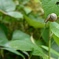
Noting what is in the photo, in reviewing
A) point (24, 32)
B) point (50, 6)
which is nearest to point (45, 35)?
point (24, 32)

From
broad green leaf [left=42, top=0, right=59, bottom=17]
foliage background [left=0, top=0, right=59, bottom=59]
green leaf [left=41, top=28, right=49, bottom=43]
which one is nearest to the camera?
broad green leaf [left=42, top=0, right=59, bottom=17]

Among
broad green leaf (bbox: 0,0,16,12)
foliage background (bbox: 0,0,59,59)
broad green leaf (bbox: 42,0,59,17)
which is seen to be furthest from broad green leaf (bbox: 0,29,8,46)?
broad green leaf (bbox: 42,0,59,17)

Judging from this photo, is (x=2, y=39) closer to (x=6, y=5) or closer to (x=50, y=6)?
(x=6, y=5)

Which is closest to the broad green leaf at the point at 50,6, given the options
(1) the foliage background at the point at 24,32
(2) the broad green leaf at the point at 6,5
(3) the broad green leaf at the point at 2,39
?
(1) the foliage background at the point at 24,32

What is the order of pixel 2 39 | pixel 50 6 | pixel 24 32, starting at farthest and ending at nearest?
pixel 24 32
pixel 2 39
pixel 50 6

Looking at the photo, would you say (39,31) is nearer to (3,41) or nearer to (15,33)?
(15,33)

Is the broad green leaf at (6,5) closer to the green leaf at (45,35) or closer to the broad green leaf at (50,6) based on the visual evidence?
the green leaf at (45,35)

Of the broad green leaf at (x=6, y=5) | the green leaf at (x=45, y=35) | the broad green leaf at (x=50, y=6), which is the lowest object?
A: the green leaf at (x=45, y=35)

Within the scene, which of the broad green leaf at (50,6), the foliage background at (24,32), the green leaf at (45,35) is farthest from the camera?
the green leaf at (45,35)

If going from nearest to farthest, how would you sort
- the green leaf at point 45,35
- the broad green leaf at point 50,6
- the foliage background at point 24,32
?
the broad green leaf at point 50,6 < the foliage background at point 24,32 < the green leaf at point 45,35

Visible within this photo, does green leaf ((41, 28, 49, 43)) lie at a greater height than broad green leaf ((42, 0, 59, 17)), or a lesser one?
lesser

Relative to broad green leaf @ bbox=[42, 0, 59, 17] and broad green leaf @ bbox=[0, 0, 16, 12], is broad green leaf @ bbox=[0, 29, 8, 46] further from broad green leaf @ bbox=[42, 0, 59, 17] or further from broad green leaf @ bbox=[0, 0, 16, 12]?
broad green leaf @ bbox=[42, 0, 59, 17]

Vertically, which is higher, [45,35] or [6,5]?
[6,5]
